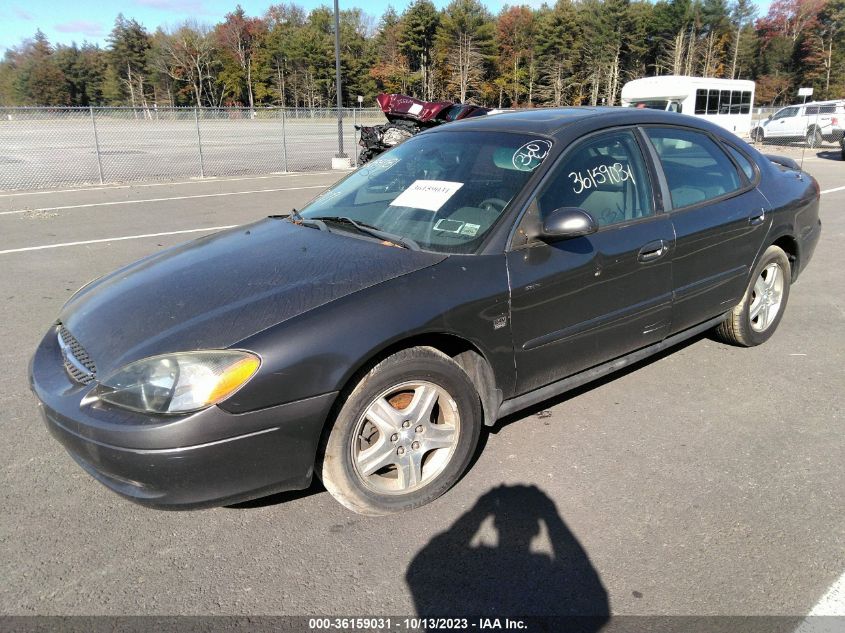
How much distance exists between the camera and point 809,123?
24.8 metres

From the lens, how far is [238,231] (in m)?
3.61

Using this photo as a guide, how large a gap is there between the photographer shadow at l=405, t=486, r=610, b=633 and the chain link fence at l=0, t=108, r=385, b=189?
15432 mm

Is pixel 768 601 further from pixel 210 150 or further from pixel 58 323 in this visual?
pixel 210 150

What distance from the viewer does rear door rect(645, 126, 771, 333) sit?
3602 millimetres

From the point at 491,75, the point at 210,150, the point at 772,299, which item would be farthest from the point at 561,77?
the point at 772,299

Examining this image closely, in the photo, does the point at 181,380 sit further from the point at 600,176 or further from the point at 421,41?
the point at 421,41

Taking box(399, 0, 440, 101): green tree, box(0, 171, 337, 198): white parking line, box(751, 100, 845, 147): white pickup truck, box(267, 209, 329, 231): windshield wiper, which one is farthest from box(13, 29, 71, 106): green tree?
box(267, 209, 329, 231): windshield wiper

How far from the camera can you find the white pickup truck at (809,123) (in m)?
23.8

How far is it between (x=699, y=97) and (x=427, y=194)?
27.3m

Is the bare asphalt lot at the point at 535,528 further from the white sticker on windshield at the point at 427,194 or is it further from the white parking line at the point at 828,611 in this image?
the white sticker on windshield at the point at 427,194

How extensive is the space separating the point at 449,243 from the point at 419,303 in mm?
463

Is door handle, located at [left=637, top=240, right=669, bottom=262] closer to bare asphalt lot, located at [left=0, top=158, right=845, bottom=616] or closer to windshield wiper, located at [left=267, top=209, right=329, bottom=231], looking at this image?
bare asphalt lot, located at [left=0, top=158, right=845, bottom=616]

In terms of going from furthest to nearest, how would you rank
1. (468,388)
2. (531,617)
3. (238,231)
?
1. (238,231)
2. (468,388)
3. (531,617)

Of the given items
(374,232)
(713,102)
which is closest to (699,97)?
(713,102)
